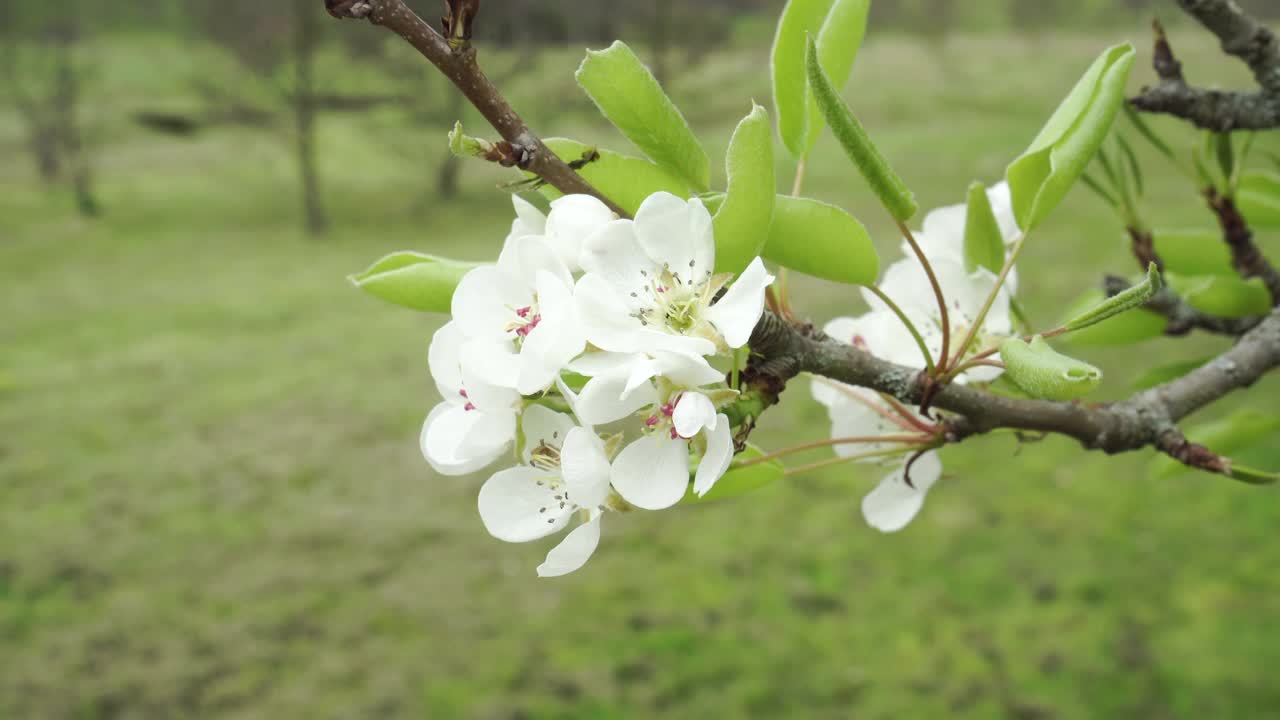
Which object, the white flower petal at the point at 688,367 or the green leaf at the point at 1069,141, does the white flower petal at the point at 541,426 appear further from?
the green leaf at the point at 1069,141

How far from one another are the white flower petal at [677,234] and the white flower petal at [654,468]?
0.28ft

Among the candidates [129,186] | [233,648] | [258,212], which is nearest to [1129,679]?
[233,648]

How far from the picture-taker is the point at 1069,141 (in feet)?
2.10

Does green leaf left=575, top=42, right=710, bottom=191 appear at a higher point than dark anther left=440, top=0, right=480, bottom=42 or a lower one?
lower

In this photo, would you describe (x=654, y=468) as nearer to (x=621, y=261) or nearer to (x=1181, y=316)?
(x=621, y=261)

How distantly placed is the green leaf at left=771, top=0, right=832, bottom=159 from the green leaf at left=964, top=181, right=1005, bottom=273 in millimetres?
131

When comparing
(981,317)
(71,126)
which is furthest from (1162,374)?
(71,126)

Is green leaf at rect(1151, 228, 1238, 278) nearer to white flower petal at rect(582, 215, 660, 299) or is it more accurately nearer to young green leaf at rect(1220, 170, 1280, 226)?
young green leaf at rect(1220, 170, 1280, 226)

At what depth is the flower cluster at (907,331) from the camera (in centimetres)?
78

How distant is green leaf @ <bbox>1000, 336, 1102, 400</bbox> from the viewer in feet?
1.51

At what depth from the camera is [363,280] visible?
0.62 m

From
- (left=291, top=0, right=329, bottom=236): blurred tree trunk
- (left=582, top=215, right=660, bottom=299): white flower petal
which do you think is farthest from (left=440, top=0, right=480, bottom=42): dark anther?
(left=291, top=0, right=329, bottom=236): blurred tree trunk

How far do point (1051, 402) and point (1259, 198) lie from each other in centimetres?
45

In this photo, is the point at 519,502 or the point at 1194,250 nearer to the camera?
the point at 519,502
